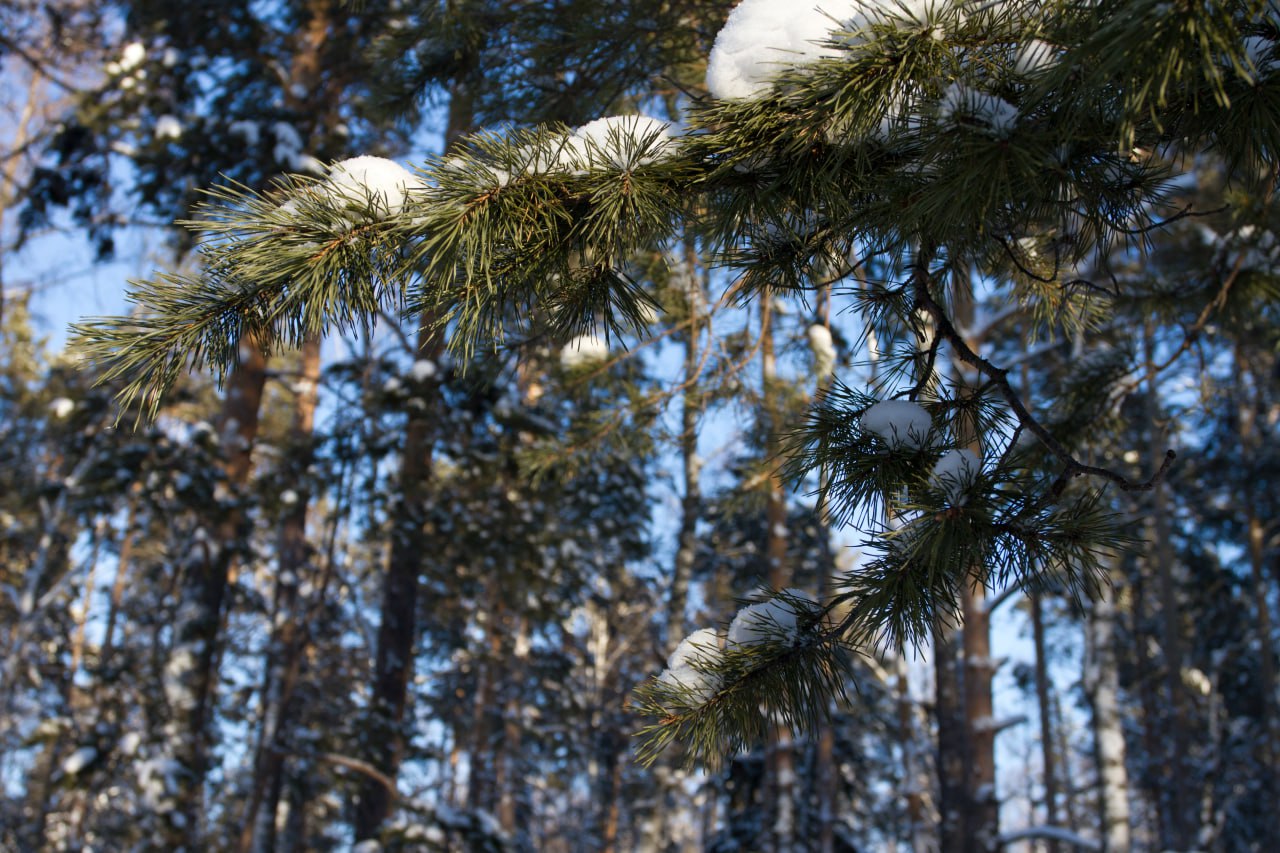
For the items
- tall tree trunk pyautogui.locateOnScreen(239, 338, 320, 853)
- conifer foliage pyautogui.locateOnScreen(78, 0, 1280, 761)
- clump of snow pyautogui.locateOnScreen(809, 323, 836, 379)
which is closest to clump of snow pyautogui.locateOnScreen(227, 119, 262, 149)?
tall tree trunk pyautogui.locateOnScreen(239, 338, 320, 853)

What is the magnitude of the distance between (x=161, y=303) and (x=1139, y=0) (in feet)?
5.64

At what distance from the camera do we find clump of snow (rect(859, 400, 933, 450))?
1931 mm

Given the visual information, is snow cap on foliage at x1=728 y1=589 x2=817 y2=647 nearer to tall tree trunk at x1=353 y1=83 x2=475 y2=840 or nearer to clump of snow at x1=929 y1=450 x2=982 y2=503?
clump of snow at x1=929 y1=450 x2=982 y2=503

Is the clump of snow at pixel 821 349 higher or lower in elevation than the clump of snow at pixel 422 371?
lower

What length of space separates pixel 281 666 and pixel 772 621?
25.0 feet

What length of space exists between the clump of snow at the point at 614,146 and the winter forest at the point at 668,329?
1 cm

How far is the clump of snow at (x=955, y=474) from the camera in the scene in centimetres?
171

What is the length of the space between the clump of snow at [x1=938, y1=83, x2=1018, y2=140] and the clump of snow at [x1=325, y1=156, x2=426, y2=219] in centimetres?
99

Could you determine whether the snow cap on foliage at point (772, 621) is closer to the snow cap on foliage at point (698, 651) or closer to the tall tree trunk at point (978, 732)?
the snow cap on foliage at point (698, 651)

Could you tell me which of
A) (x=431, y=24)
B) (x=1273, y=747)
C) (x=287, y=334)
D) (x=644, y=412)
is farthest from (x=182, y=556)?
(x=1273, y=747)

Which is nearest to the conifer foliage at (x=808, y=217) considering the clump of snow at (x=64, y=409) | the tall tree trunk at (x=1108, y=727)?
the tall tree trunk at (x=1108, y=727)

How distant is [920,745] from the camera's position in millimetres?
13586

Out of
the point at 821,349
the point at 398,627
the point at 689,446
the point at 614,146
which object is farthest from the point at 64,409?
the point at 614,146

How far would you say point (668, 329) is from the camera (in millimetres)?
4664
